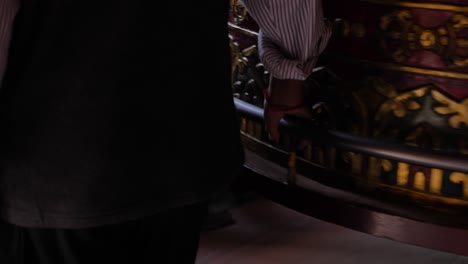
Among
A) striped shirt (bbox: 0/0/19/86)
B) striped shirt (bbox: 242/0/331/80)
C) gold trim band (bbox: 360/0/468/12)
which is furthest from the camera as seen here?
gold trim band (bbox: 360/0/468/12)

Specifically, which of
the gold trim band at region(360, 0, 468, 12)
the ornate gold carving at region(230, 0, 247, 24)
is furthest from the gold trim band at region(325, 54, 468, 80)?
the ornate gold carving at region(230, 0, 247, 24)

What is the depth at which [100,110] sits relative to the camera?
771 mm

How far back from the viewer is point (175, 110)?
825 millimetres

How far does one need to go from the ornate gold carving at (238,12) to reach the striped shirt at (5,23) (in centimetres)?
86

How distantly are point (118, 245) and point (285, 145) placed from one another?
25.4 inches

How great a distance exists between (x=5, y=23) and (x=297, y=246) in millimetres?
1065

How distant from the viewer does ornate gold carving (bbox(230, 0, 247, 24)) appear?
5.08 feet

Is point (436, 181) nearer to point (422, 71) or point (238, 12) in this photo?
point (422, 71)

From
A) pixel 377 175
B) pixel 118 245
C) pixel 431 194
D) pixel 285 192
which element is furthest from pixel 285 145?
pixel 118 245

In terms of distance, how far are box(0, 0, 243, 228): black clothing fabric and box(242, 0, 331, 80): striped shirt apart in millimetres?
193

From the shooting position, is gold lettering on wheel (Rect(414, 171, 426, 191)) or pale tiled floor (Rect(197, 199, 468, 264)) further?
pale tiled floor (Rect(197, 199, 468, 264))

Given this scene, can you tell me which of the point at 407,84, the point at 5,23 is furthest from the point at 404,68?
the point at 5,23

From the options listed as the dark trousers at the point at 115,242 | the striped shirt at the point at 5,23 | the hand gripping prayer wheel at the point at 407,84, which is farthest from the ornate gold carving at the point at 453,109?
the striped shirt at the point at 5,23

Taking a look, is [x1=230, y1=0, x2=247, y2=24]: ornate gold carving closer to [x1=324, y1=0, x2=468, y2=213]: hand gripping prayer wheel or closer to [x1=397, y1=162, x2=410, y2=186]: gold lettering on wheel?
[x1=324, y1=0, x2=468, y2=213]: hand gripping prayer wheel
